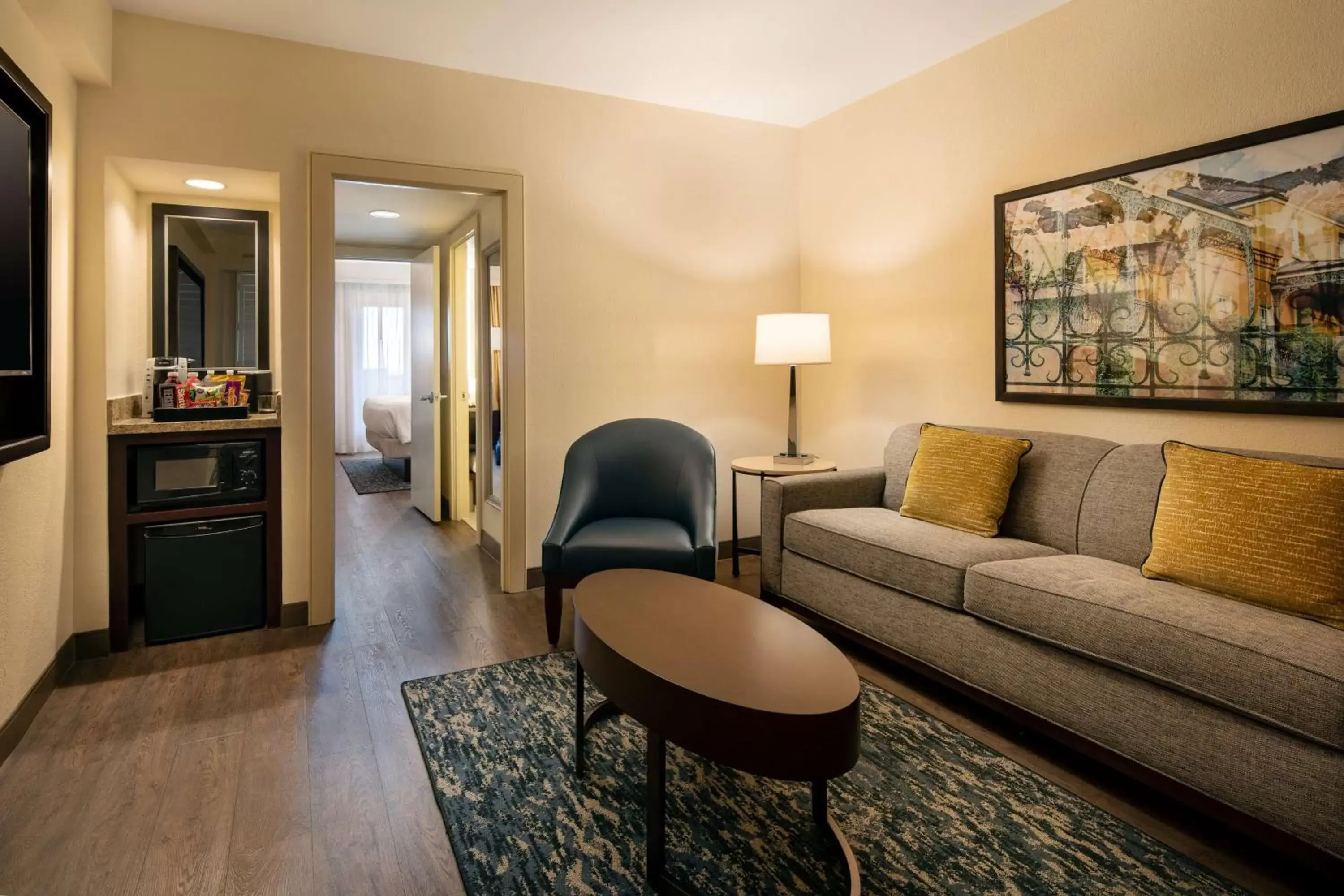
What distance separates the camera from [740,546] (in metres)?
4.48

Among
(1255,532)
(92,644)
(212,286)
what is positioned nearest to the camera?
(1255,532)

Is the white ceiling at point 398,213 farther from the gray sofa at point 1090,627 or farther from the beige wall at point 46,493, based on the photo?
the gray sofa at point 1090,627

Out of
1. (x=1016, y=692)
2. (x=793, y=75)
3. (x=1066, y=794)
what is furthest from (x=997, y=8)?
(x=1066, y=794)

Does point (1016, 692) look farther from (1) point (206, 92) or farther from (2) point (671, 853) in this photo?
(1) point (206, 92)

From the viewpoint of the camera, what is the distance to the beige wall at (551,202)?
2986mm

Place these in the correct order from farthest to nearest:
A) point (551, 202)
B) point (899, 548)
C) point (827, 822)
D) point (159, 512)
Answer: point (551, 202) < point (159, 512) < point (899, 548) < point (827, 822)

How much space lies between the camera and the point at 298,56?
321 centimetres

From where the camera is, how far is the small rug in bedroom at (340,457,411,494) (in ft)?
23.1

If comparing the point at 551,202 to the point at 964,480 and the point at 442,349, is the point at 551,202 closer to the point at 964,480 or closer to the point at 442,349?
the point at 442,349

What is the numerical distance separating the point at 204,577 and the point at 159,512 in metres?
0.32

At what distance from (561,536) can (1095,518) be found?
75.9 inches

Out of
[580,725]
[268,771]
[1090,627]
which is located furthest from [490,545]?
[1090,627]

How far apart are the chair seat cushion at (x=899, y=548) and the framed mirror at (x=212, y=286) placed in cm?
270

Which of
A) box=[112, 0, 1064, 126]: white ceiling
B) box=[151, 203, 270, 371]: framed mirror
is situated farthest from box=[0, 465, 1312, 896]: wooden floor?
box=[112, 0, 1064, 126]: white ceiling
